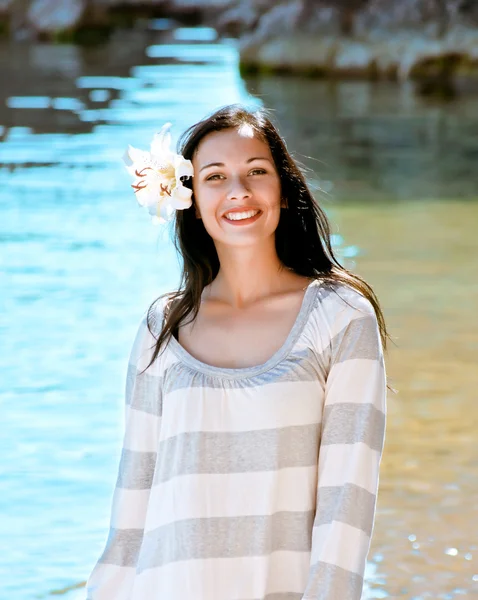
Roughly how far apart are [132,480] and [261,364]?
0.29 meters

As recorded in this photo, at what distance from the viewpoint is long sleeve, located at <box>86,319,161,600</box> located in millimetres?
1947

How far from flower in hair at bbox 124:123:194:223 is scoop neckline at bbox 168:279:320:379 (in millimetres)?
228

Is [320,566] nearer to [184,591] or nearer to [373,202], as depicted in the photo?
[184,591]

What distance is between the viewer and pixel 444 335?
575cm

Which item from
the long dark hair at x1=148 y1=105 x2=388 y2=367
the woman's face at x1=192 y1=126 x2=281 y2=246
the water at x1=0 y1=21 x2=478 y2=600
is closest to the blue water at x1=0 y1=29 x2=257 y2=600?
the water at x1=0 y1=21 x2=478 y2=600

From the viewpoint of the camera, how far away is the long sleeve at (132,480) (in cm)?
195

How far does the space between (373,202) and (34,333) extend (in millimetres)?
3904

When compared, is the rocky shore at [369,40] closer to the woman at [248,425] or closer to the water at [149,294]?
the water at [149,294]

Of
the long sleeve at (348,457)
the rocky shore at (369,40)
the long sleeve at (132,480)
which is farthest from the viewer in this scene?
the rocky shore at (369,40)

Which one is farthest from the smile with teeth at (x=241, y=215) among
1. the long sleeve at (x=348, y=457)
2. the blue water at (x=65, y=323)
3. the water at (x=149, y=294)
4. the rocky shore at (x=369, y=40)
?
the rocky shore at (x=369, y=40)

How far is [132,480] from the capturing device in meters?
1.96

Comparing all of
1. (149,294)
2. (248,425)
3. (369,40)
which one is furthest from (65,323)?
(369,40)

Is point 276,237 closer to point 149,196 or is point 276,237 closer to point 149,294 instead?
point 149,196

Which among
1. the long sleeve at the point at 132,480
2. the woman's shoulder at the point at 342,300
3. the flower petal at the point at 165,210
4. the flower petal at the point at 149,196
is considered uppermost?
the flower petal at the point at 149,196
